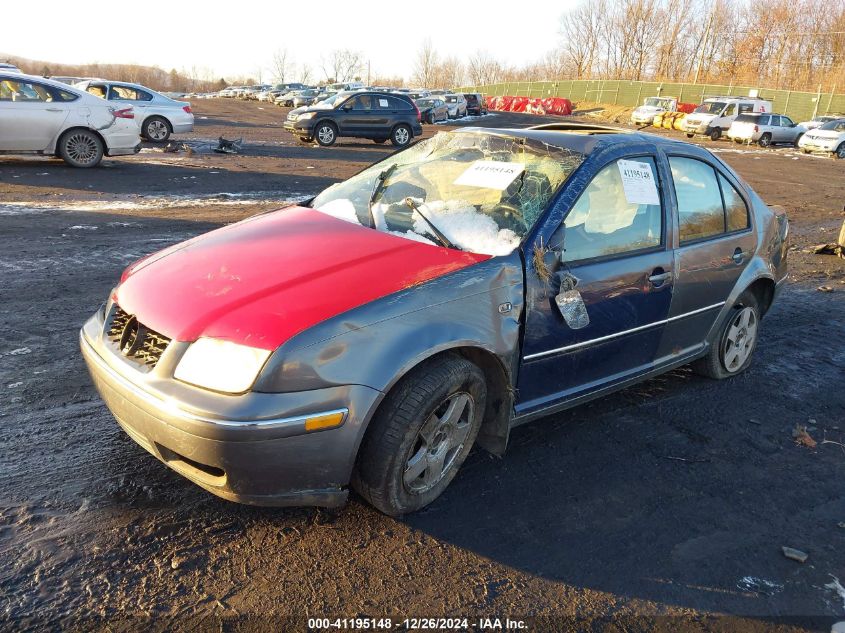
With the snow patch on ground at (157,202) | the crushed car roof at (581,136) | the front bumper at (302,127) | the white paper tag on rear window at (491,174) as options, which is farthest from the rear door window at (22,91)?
the white paper tag on rear window at (491,174)

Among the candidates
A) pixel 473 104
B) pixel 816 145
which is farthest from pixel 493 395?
pixel 473 104

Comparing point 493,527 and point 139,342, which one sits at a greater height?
point 139,342

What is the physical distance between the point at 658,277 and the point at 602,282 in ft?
1.57

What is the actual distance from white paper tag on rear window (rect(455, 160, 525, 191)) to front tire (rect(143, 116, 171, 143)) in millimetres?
15518

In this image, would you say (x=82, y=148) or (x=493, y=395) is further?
(x=82, y=148)

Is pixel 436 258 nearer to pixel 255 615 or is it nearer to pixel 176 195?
pixel 255 615

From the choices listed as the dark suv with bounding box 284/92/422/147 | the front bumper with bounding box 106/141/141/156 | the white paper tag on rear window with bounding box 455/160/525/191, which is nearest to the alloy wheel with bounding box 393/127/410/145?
the dark suv with bounding box 284/92/422/147

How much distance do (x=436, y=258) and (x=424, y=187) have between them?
801mm

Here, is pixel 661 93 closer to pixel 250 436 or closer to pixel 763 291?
pixel 763 291

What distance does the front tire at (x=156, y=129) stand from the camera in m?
16.7

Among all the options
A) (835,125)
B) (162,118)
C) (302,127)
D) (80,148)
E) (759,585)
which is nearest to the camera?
(759,585)

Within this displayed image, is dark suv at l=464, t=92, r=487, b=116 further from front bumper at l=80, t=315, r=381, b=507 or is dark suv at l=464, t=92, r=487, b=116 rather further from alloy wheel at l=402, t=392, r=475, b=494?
front bumper at l=80, t=315, r=381, b=507

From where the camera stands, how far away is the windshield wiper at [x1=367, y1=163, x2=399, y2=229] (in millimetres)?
3453

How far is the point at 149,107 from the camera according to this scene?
16.5m
